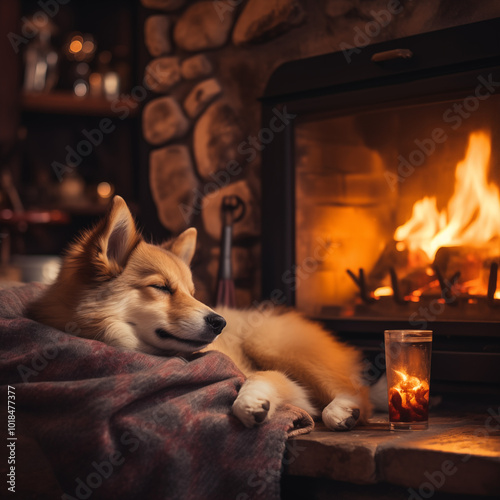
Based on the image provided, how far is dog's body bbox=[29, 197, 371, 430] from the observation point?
1.65 meters

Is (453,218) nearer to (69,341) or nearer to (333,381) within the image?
(333,381)

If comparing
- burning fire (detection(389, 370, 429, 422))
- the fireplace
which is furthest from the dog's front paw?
the fireplace

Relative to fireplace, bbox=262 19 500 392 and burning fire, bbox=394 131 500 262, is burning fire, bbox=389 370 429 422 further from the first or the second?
burning fire, bbox=394 131 500 262

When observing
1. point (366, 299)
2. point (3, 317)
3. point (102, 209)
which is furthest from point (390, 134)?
point (102, 209)

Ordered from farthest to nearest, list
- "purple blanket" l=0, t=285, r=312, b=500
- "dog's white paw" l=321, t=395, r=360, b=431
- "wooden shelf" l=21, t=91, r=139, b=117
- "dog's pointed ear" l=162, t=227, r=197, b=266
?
"wooden shelf" l=21, t=91, r=139, b=117, "dog's pointed ear" l=162, t=227, r=197, b=266, "dog's white paw" l=321, t=395, r=360, b=431, "purple blanket" l=0, t=285, r=312, b=500

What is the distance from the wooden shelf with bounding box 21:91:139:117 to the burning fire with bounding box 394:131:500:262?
6.51 ft

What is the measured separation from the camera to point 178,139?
290 centimetres

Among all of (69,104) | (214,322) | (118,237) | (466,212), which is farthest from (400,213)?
(69,104)

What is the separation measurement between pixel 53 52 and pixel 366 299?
8.15ft

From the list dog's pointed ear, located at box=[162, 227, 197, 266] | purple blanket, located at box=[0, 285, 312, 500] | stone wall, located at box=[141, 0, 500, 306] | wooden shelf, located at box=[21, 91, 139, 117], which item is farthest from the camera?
wooden shelf, located at box=[21, 91, 139, 117]

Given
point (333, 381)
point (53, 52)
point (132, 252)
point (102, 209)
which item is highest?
point (53, 52)

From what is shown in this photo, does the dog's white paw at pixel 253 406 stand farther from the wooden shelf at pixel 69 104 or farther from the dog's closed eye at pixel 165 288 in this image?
the wooden shelf at pixel 69 104

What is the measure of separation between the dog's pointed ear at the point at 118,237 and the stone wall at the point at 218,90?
0.97 m

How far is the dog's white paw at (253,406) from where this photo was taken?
1494 millimetres
